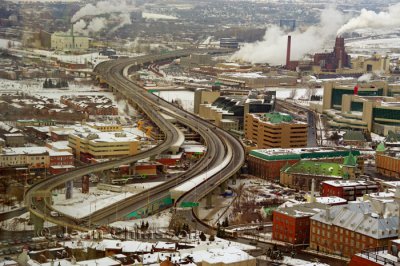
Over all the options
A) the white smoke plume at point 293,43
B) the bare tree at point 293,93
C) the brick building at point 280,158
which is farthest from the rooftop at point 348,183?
the white smoke plume at point 293,43

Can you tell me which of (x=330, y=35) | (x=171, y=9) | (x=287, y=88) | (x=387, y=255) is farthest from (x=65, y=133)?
(x=171, y=9)

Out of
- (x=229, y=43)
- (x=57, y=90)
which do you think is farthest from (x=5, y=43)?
(x=229, y=43)

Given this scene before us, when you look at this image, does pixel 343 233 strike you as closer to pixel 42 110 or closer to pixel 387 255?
pixel 387 255

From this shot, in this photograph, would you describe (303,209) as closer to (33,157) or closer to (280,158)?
(280,158)

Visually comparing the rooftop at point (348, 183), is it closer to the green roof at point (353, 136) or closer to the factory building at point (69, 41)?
the green roof at point (353, 136)

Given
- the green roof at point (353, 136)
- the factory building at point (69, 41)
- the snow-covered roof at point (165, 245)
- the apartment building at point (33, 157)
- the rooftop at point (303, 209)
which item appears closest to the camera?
the snow-covered roof at point (165, 245)

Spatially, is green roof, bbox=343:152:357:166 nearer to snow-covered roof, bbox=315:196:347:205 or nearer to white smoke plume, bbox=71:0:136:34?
snow-covered roof, bbox=315:196:347:205
